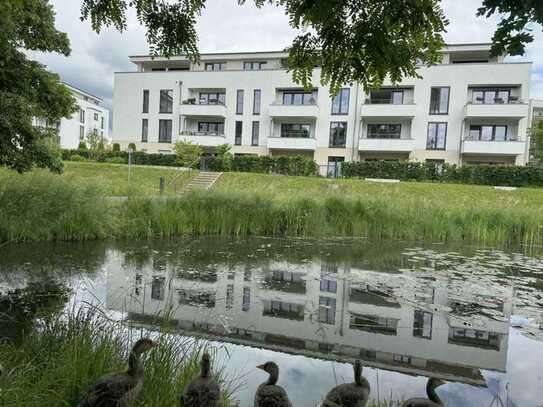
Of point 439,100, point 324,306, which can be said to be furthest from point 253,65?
point 324,306

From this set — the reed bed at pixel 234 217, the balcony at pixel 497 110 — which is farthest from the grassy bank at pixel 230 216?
the balcony at pixel 497 110

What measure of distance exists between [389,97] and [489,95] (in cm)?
848

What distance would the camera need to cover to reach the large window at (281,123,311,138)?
42.2 meters

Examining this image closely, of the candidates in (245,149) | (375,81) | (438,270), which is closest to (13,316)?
(375,81)

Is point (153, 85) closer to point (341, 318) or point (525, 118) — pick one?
point (525, 118)

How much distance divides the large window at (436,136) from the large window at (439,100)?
4.06ft

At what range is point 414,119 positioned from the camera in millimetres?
38844

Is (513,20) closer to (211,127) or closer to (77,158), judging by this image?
(77,158)

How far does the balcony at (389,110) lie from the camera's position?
37844mm

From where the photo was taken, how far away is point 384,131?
40438mm

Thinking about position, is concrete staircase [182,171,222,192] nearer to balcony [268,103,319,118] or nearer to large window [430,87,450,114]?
balcony [268,103,319,118]

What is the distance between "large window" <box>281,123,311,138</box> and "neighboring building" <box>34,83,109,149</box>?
96.3 ft

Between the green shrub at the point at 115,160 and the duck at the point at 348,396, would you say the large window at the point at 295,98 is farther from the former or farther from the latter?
the duck at the point at 348,396

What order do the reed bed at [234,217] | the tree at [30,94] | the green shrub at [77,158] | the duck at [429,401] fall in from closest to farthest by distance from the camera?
the duck at [429,401], the tree at [30,94], the reed bed at [234,217], the green shrub at [77,158]
